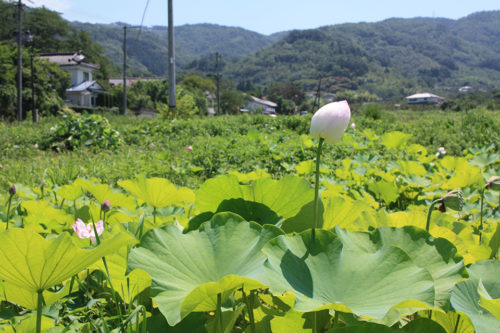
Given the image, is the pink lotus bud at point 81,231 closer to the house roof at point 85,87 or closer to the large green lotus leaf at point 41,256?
the large green lotus leaf at point 41,256

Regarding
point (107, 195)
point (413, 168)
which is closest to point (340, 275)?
point (107, 195)

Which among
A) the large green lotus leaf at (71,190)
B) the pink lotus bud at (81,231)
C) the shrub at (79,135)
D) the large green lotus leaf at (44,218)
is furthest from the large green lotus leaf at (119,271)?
the shrub at (79,135)

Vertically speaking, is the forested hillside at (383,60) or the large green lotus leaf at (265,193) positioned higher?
the forested hillside at (383,60)

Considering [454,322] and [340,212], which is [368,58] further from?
[454,322]

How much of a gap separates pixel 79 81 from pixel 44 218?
33392 mm

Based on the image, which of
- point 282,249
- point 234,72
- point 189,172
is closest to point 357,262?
point 282,249

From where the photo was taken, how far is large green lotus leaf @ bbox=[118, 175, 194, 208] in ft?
2.73

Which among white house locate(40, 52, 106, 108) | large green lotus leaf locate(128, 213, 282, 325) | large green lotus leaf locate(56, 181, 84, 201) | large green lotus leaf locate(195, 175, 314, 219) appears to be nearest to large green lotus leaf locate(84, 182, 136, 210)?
large green lotus leaf locate(56, 181, 84, 201)

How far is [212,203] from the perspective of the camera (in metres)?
0.64

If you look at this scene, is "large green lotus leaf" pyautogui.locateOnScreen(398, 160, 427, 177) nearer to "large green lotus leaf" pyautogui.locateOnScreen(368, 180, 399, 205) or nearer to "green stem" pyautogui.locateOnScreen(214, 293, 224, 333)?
"large green lotus leaf" pyautogui.locateOnScreen(368, 180, 399, 205)

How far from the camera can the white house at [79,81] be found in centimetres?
2972

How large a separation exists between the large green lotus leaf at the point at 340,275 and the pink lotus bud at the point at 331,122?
5.6 inches

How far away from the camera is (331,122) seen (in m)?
0.51

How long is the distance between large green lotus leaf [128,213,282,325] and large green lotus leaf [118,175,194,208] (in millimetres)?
359
